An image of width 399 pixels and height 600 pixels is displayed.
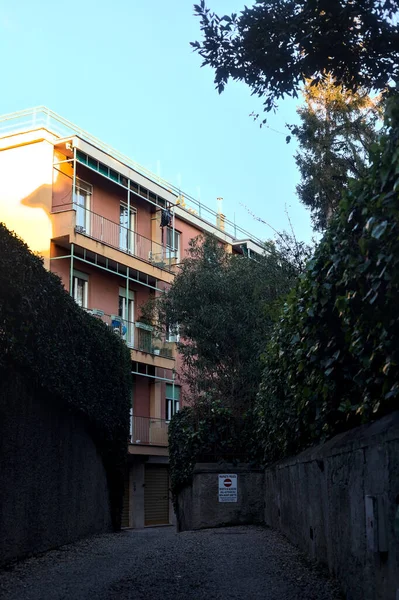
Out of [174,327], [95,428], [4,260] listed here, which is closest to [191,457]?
[95,428]

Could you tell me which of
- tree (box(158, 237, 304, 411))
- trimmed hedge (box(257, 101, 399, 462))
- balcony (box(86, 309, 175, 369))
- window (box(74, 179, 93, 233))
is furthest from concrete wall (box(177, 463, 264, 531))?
Result: window (box(74, 179, 93, 233))

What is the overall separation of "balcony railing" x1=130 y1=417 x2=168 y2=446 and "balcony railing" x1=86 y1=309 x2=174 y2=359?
2783 mm

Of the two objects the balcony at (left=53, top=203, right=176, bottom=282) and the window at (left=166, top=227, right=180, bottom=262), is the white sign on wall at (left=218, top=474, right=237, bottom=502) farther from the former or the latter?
the window at (left=166, top=227, right=180, bottom=262)

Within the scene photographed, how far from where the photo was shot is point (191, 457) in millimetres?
18672

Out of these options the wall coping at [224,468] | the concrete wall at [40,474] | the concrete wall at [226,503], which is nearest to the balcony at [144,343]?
the wall coping at [224,468]

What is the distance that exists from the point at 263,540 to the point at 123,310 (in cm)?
1954

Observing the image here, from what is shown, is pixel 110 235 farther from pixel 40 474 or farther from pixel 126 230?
pixel 40 474

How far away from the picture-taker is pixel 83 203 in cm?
2853

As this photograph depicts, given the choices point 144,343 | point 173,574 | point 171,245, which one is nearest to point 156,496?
point 144,343

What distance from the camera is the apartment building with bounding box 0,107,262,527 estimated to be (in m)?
26.8

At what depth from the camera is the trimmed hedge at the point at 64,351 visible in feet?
31.3

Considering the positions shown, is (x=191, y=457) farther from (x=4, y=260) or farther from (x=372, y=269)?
(x=372, y=269)

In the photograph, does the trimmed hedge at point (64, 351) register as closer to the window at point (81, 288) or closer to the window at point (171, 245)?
the window at point (81, 288)

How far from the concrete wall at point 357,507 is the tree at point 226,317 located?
1178cm
